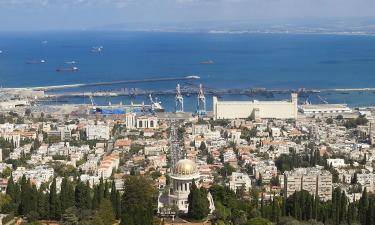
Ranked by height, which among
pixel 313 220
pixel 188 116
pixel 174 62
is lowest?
pixel 313 220

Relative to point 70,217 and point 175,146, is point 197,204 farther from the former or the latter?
point 175,146

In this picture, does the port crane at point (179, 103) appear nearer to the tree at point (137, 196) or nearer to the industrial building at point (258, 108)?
the industrial building at point (258, 108)

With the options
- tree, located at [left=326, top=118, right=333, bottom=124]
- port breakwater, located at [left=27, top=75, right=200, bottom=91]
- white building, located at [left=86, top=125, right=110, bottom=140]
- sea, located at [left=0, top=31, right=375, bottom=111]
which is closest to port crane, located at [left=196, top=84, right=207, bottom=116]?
sea, located at [left=0, top=31, right=375, bottom=111]

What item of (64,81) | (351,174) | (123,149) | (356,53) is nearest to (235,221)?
(351,174)

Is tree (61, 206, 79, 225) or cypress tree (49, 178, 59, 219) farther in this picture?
cypress tree (49, 178, 59, 219)

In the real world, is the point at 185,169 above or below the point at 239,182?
above

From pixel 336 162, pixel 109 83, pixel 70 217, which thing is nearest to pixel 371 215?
pixel 70 217

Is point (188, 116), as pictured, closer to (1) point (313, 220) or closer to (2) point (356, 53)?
(1) point (313, 220)

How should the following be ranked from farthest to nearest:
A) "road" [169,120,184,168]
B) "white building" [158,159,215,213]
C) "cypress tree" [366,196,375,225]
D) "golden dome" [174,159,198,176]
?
1. "road" [169,120,184,168]
2. "golden dome" [174,159,198,176]
3. "white building" [158,159,215,213]
4. "cypress tree" [366,196,375,225]

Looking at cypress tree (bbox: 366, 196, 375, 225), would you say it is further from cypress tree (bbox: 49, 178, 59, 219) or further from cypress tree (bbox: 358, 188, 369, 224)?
cypress tree (bbox: 49, 178, 59, 219)
